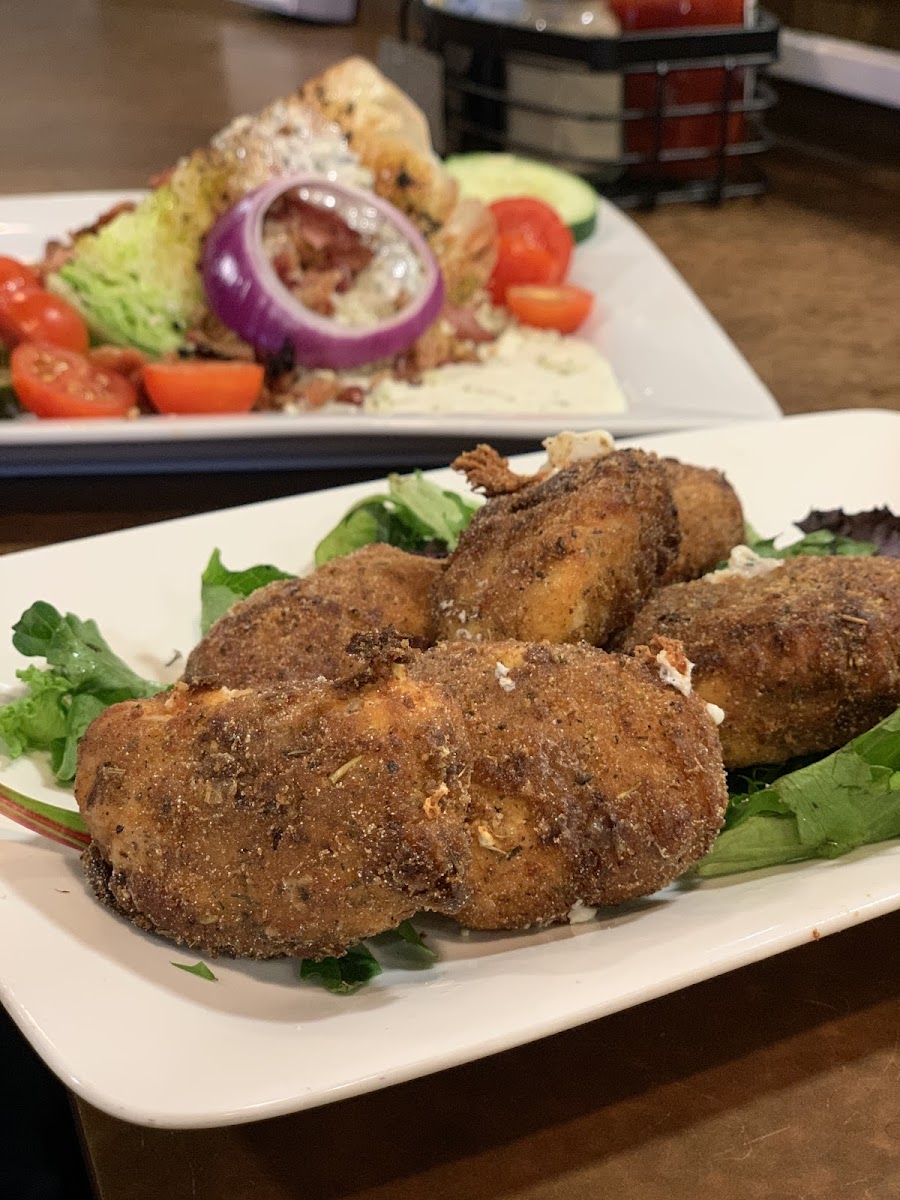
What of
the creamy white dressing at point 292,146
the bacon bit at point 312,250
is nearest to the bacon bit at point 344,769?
the bacon bit at point 312,250

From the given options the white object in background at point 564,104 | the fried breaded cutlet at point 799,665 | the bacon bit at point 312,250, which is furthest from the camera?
the white object in background at point 564,104

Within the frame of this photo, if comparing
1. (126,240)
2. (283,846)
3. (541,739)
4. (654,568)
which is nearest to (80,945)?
(283,846)

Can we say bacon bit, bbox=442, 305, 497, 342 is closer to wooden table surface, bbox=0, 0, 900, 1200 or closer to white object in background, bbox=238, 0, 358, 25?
wooden table surface, bbox=0, 0, 900, 1200

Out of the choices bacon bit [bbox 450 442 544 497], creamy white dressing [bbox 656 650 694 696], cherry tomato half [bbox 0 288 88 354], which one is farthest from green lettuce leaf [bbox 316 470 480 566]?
cherry tomato half [bbox 0 288 88 354]

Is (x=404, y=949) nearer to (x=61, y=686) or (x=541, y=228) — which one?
(x=61, y=686)

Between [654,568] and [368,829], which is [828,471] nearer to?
[654,568]

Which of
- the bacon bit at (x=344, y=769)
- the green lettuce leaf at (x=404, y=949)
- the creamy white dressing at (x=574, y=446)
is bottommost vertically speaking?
the green lettuce leaf at (x=404, y=949)

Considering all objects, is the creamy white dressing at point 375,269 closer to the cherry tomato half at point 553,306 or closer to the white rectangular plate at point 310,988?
the cherry tomato half at point 553,306
